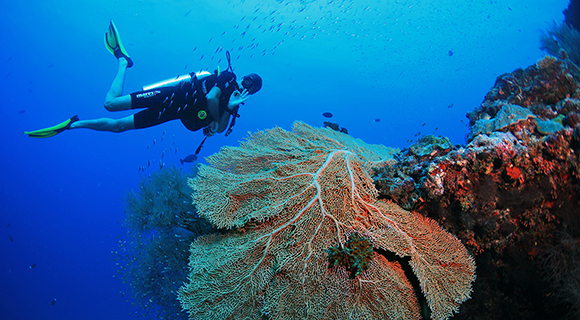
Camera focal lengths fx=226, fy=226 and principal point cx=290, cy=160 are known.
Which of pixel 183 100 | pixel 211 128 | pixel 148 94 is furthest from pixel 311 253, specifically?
pixel 148 94

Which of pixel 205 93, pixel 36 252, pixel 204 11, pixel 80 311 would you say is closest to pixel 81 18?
pixel 204 11

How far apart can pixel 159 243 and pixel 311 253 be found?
451 cm

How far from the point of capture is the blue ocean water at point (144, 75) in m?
37.2

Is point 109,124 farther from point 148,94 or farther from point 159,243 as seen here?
point 159,243

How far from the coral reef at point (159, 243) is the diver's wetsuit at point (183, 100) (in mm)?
2036

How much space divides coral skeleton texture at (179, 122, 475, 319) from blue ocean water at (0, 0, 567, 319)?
24.6 metres

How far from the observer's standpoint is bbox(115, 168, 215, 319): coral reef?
5.10 m

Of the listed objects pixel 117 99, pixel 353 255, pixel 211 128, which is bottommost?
pixel 353 255

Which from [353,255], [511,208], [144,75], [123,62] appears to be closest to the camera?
[353,255]

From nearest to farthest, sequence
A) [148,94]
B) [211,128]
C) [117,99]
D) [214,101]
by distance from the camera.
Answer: [117,99]
[214,101]
[148,94]
[211,128]

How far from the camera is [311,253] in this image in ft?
8.74

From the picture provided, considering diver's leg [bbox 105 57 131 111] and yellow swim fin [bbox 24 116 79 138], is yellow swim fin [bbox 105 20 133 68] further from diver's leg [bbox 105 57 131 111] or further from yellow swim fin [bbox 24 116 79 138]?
yellow swim fin [bbox 24 116 79 138]

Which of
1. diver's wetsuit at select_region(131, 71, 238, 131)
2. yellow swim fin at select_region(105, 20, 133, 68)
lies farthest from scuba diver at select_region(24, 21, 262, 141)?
yellow swim fin at select_region(105, 20, 133, 68)

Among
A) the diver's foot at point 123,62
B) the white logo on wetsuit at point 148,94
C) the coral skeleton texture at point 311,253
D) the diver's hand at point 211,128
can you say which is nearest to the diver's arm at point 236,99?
the diver's hand at point 211,128
